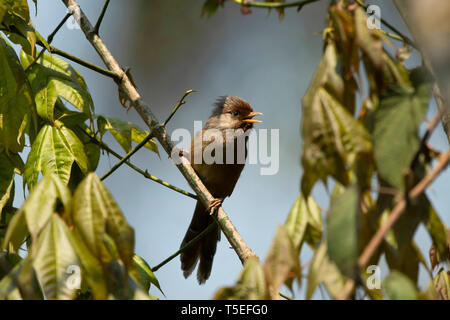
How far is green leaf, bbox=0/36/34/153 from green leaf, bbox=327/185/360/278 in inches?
67.2

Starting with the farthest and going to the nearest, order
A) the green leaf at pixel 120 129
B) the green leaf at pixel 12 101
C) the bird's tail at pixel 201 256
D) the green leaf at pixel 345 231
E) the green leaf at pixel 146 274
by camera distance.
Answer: the bird's tail at pixel 201 256
the green leaf at pixel 120 129
the green leaf at pixel 146 274
the green leaf at pixel 12 101
the green leaf at pixel 345 231

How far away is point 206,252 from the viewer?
4609 millimetres

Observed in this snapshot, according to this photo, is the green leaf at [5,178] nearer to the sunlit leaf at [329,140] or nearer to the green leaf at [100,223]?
the green leaf at [100,223]

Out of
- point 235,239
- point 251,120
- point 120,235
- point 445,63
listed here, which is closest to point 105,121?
point 235,239

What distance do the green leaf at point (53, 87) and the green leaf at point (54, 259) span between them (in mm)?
1178

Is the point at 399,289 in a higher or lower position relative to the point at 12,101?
lower

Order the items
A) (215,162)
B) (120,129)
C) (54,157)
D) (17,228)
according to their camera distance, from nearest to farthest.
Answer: (17,228), (54,157), (120,129), (215,162)

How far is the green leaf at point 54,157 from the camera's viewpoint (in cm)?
255

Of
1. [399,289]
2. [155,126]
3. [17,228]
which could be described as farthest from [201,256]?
[399,289]

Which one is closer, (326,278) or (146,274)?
(326,278)

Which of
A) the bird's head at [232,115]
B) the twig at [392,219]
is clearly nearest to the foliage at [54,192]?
the twig at [392,219]

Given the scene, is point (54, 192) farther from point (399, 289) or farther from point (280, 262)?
point (399, 289)

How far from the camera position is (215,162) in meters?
5.12

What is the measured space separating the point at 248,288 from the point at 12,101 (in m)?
1.59
